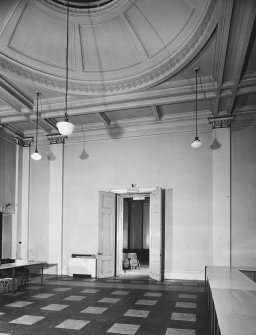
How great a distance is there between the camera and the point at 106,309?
6.70 metres

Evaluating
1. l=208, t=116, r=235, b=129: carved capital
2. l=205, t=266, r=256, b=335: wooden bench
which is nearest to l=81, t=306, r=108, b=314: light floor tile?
l=205, t=266, r=256, b=335: wooden bench

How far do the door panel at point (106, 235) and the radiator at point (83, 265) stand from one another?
264 millimetres

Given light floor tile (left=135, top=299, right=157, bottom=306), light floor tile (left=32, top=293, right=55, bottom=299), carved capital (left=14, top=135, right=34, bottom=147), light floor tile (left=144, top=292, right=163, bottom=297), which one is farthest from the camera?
carved capital (left=14, top=135, right=34, bottom=147)

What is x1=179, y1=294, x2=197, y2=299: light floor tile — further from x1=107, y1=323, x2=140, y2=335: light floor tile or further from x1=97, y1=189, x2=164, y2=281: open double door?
x1=107, y1=323, x2=140, y2=335: light floor tile

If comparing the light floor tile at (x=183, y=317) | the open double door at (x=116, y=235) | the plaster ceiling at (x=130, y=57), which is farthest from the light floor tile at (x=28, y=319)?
the plaster ceiling at (x=130, y=57)

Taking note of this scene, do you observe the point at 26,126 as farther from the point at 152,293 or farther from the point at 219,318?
the point at 219,318

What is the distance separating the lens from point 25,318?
19.7 feet

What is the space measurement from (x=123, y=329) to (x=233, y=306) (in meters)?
2.25

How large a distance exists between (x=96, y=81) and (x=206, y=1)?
12.3ft

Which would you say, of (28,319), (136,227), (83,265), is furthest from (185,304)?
(136,227)

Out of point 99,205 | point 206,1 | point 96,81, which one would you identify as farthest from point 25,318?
point 206,1

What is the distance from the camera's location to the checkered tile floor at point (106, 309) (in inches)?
215

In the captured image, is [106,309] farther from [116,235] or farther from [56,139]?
[56,139]

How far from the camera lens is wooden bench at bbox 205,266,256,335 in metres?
3.10
